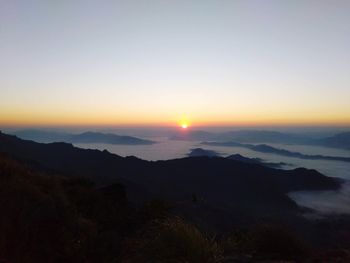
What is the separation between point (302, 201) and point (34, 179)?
111 meters

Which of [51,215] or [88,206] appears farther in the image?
[88,206]

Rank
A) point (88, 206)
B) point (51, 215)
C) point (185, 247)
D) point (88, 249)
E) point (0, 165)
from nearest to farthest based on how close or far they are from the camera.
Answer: point (185, 247), point (88, 249), point (51, 215), point (0, 165), point (88, 206)

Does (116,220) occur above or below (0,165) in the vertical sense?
below

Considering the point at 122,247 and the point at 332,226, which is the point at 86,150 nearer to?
the point at 332,226

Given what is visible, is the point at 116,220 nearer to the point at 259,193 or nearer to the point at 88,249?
the point at 88,249

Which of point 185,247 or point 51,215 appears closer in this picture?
point 185,247

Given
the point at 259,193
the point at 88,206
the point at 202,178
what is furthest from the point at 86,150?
the point at 88,206

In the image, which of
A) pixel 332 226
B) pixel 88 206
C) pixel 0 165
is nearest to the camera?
pixel 0 165

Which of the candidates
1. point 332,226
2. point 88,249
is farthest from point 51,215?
point 332,226

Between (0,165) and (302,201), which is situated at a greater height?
(0,165)

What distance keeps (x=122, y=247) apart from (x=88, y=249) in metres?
0.60

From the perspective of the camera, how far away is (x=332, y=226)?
77938mm

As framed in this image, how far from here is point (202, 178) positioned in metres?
110

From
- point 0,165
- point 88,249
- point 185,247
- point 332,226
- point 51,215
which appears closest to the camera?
point 185,247
